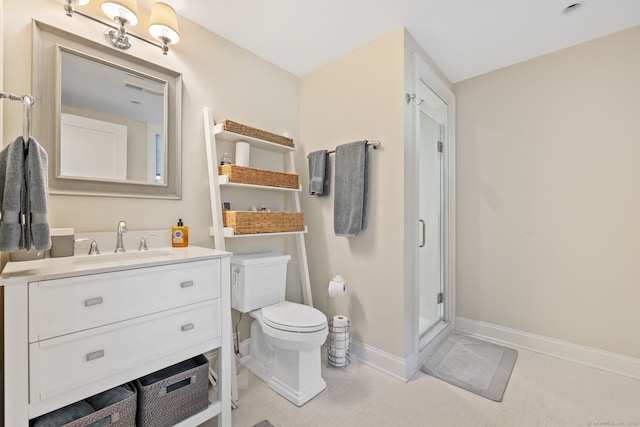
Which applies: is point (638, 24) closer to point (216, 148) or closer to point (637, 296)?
point (637, 296)

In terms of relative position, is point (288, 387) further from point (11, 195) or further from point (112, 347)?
point (11, 195)

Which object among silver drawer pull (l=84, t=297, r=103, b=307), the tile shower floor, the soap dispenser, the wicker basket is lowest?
the tile shower floor

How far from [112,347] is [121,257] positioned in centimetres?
52

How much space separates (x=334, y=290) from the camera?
82.7 inches

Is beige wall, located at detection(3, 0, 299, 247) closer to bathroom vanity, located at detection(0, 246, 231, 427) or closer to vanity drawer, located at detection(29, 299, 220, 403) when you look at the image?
bathroom vanity, located at detection(0, 246, 231, 427)

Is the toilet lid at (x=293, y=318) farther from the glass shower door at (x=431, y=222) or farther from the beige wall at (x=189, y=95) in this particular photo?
the glass shower door at (x=431, y=222)

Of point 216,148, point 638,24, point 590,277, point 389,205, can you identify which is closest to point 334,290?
point 389,205

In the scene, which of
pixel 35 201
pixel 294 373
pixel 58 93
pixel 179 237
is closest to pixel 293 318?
pixel 294 373

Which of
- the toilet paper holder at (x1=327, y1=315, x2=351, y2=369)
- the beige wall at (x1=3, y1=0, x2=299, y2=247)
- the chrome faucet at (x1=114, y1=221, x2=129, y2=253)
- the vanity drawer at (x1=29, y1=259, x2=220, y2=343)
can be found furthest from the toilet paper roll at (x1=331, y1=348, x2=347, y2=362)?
the chrome faucet at (x1=114, y1=221, x2=129, y2=253)

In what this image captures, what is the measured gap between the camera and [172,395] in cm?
128

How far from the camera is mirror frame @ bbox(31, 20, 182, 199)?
133cm

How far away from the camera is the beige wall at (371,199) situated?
1.95 meters

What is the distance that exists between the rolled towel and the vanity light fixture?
1774 millimetres

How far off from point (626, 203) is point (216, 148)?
2951 mm
